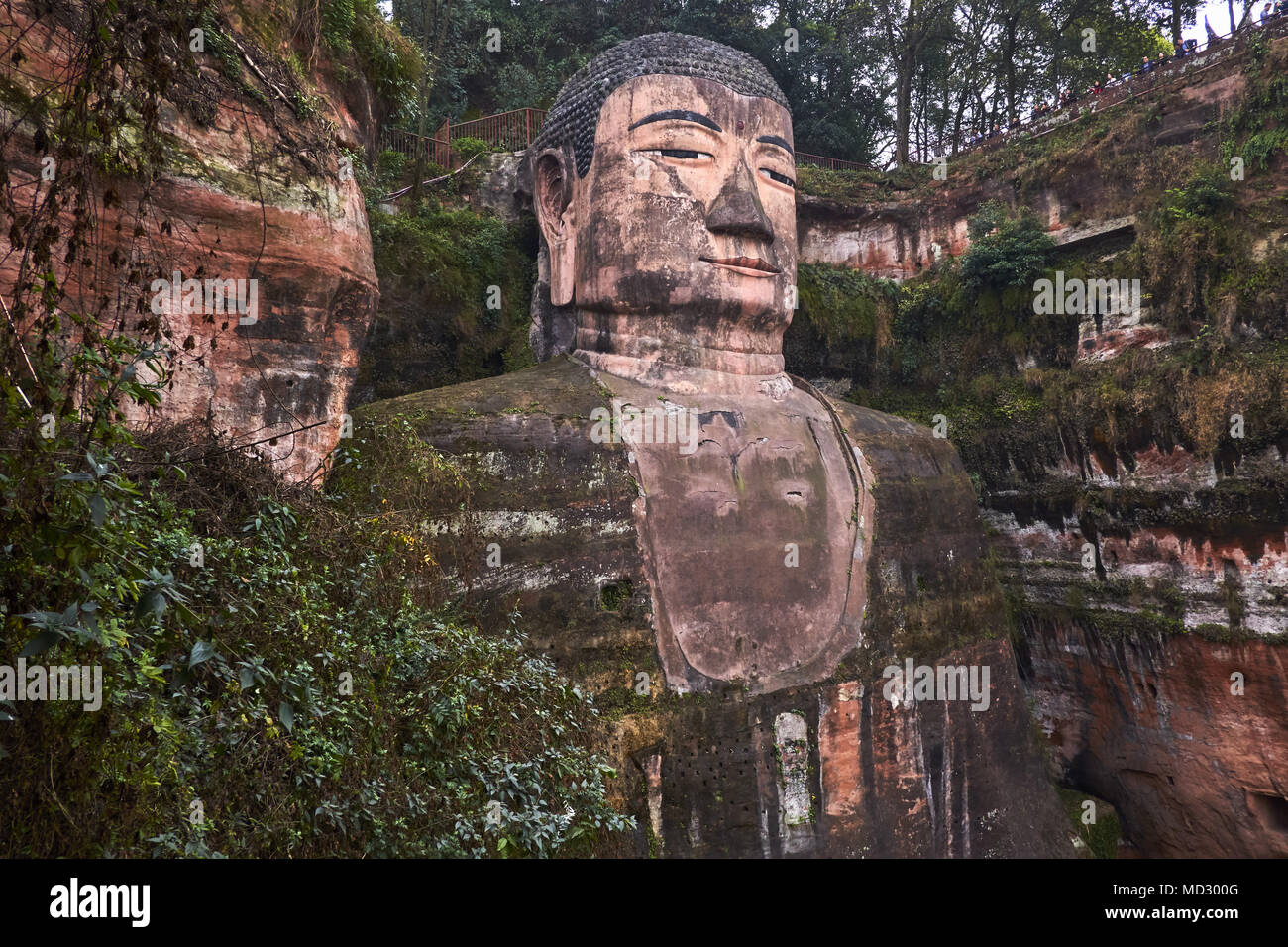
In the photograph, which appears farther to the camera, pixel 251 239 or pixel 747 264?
pixel 747 264

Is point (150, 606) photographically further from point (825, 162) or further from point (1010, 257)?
point (825, 162)

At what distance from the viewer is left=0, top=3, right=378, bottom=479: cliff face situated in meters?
4.75

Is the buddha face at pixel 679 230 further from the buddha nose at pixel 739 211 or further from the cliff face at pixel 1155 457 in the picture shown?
the cliff face at pixel 1155 457

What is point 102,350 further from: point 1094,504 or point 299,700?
point 1094,504

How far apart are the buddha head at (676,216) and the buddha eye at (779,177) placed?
0.05ft

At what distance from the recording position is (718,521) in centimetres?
700

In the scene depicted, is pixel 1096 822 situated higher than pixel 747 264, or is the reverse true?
pixel 747 264

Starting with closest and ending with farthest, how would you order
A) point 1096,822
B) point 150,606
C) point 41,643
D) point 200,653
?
1. point 41,643
2. point 150,606
3. point 200,653
4. point 1096,822

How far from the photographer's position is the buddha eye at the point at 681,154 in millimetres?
7609

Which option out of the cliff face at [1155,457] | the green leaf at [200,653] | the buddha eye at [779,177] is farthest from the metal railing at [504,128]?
the green leaf at [200,653]

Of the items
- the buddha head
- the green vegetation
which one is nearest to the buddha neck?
the buddha head

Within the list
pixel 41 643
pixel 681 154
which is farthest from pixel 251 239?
pixel 681 154

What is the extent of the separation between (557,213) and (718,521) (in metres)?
3.53

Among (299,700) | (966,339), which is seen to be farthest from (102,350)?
(966,339)
